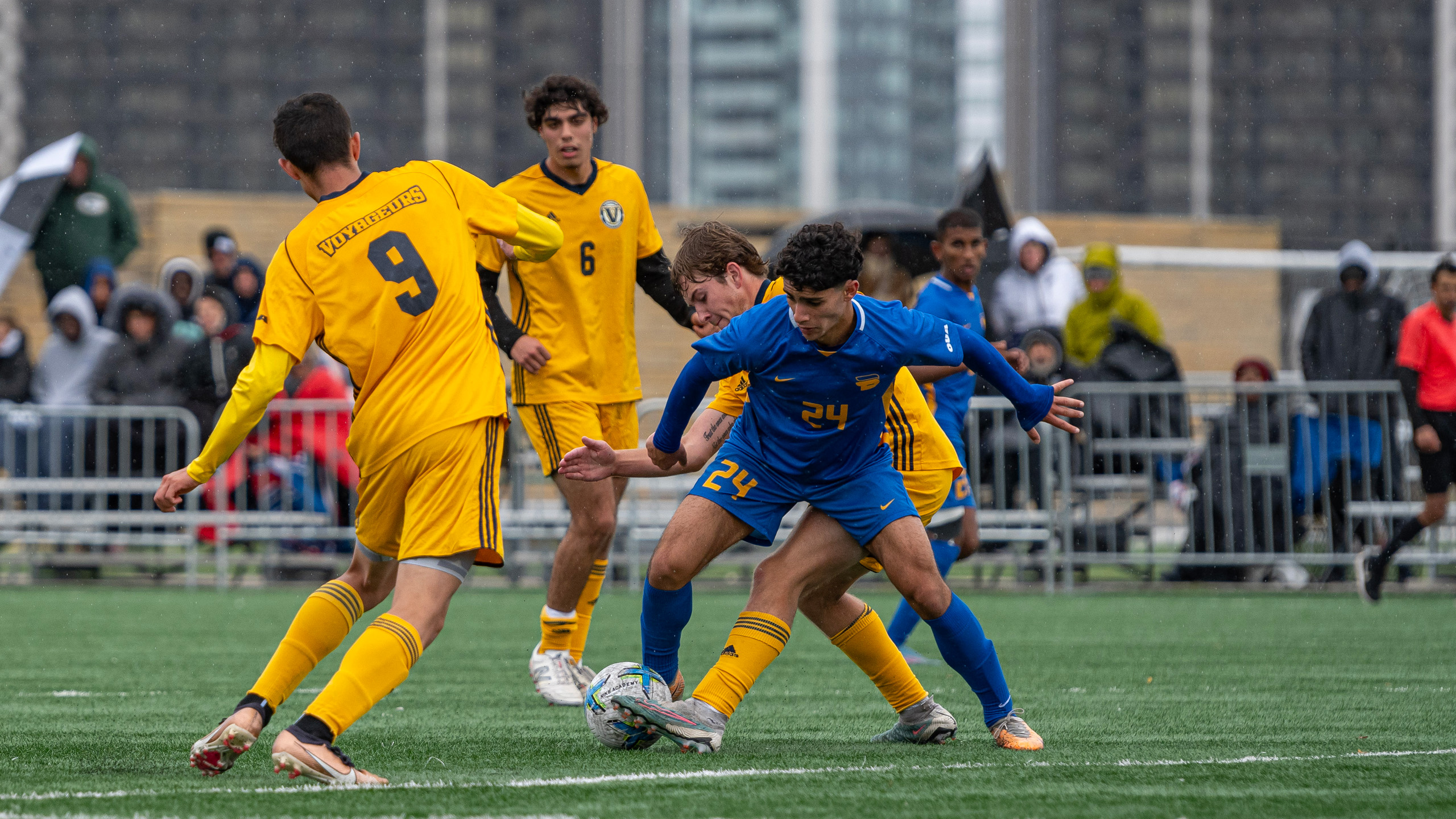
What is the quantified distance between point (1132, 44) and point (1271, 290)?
10001cm

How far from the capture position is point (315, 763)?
4027 millimetres

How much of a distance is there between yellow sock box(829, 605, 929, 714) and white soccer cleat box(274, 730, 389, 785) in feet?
5.22

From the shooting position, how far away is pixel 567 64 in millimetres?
111250

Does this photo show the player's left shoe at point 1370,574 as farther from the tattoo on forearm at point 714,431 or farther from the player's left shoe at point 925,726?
the tattoo on forearm at point 714,431

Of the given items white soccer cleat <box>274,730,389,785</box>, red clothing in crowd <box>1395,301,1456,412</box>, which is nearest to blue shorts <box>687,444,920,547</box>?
white soccer cleat <box>274,730,389,785</box>

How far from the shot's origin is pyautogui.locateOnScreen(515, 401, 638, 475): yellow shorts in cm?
667

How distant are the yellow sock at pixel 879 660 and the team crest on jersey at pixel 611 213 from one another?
2248 mm

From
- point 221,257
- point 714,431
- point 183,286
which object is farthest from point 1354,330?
point 183,286

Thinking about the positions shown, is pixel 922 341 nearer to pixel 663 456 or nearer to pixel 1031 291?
pixel 663 456

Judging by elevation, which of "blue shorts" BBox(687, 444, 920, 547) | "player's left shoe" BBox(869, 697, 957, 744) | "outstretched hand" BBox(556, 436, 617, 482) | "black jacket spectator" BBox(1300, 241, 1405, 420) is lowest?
"player's left shoe" BBox(869, 697, 957, 744)

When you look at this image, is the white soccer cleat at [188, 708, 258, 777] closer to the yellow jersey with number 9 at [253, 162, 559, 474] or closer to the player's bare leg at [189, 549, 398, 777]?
the player's bare leg at [189, 549, 398, 777]

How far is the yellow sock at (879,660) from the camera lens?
16.7ft

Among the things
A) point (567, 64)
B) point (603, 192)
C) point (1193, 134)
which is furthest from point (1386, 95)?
point (603, 192)

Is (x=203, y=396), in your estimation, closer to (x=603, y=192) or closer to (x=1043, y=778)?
(x=603, y=192)
